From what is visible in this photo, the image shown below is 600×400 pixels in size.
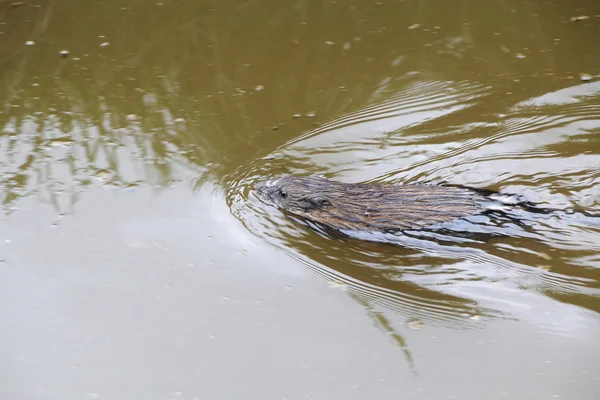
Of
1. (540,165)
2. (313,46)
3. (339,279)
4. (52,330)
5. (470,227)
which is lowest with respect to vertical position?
(52,330)

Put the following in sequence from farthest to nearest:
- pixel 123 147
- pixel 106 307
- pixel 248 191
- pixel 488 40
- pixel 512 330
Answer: pixel 488 40 < pixel 123 147 < pixel 248 191 < pixel 106 307 < pixel 512 330

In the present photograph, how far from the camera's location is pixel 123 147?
467 centimetres

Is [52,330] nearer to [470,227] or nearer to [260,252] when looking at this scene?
[260,252]

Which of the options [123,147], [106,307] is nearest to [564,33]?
[123,147]

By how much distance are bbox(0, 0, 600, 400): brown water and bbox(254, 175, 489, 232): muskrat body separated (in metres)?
0.11

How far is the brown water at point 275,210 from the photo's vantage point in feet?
10.1

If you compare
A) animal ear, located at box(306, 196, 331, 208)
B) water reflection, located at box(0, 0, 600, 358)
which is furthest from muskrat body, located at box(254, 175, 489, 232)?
water reflection, located at box(0, 0, 600, 358)

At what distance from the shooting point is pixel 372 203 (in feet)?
12.8

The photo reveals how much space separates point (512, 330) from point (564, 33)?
344 centimetres

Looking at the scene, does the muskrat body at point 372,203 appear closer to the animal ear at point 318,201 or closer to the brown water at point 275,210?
the animal ear at point 318,201

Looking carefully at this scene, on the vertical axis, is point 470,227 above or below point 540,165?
below

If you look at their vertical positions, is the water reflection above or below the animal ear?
above

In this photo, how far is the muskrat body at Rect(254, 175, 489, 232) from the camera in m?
3.81

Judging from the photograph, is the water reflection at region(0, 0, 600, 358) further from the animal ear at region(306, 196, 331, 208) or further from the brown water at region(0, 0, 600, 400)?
the animal ear at region(306, 196, 331, 208)
